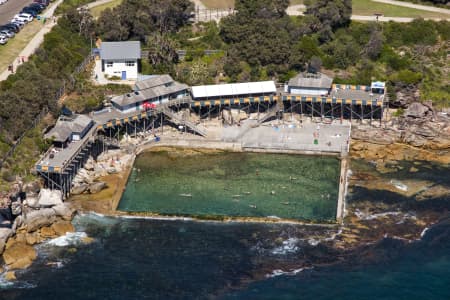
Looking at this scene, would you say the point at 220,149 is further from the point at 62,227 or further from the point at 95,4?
the point at 95,4

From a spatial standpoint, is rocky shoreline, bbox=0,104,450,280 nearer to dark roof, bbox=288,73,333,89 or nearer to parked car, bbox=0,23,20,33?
dark roof, bbox=288,73,333,89

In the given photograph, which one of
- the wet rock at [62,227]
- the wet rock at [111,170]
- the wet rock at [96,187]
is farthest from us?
the wet rock at [111,170]

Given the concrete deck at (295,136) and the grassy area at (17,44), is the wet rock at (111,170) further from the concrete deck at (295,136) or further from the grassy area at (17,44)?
the grassy area at (17,44)

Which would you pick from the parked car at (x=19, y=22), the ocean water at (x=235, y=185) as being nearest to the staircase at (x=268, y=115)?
the ocean water at (x=235, y=185)

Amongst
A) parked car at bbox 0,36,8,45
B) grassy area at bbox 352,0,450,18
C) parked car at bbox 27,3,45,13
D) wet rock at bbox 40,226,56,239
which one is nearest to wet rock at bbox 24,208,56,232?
wet rock at bbox 40,226,56,239

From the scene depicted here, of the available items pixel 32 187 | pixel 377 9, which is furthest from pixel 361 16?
pixel 32 187

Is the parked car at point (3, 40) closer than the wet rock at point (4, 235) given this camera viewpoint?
No

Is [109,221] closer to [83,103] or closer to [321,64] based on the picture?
[83,103]

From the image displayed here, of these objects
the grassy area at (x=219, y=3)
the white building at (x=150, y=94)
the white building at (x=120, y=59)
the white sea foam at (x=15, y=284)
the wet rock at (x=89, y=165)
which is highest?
the grassy area at (x=219, y=3)
